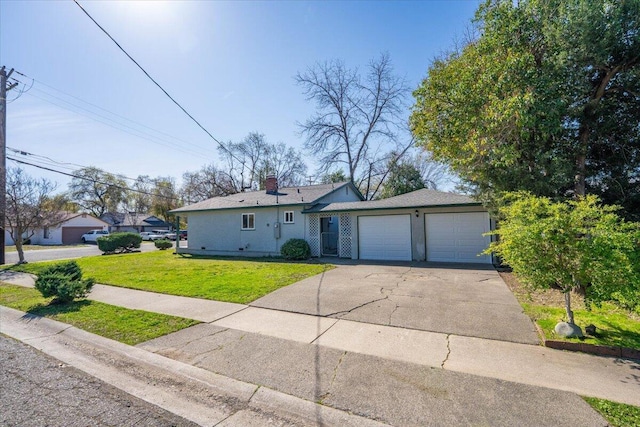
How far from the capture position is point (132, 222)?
4488 centimetres

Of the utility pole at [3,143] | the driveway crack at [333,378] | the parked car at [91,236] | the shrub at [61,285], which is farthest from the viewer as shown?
the parked car at [91,236]

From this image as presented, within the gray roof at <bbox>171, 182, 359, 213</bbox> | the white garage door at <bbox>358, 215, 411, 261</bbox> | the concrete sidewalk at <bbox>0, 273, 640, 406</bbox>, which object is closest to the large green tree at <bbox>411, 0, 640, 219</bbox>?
the white garage door at <bbox>358, 215, 411, 261</bbox>

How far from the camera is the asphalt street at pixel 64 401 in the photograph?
2.77 metres

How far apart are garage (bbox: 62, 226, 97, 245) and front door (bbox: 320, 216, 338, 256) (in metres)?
37.3

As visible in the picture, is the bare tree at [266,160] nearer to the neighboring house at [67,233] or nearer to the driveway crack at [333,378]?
the neighboring house at [67,233]

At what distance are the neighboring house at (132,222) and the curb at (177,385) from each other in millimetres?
45660

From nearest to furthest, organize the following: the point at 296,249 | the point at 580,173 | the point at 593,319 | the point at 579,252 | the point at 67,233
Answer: the point at 579,252, the point at 593,319, the point at 580,173, the point at 296,249, the point at 67,233

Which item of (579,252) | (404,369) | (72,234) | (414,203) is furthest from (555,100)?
(72,234)

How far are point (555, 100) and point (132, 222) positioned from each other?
51513 mm

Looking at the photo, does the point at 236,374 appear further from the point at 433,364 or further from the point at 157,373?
the point at 433,364

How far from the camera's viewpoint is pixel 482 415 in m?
2.66

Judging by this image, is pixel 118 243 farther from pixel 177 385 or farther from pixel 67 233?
pixel 67 233

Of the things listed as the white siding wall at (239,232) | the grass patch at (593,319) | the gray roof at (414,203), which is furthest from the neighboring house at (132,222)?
the grass patch at (593,319)

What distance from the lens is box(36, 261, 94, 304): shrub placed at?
656 cm
